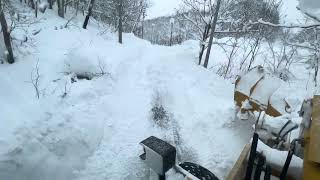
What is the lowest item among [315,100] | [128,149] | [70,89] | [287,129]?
[128,149]

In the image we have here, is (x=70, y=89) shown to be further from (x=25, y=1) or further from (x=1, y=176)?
(x=25, y=1)

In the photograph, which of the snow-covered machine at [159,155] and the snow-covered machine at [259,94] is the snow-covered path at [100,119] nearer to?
the snow-covered machine at [259,94]

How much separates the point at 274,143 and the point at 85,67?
651cm

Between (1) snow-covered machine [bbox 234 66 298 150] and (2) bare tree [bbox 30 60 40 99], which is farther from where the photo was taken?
(2) bare tree [bbox 30 60 40 99]

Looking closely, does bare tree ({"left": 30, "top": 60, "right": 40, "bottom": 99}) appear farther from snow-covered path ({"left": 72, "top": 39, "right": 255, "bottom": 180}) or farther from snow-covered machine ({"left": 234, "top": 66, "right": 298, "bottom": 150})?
snow-covered machine ({"left": 234, "top": 66, "right": 298, "bottom": 150})

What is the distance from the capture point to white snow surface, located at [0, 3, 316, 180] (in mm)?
5988

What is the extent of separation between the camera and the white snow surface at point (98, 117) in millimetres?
5988

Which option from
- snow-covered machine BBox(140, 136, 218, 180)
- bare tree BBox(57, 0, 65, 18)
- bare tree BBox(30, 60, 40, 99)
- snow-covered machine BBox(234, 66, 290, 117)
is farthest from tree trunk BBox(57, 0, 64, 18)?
snow-covered machine BBox(140, 136, 218, 180)

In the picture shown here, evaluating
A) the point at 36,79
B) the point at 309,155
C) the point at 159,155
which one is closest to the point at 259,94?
the point at 309,155

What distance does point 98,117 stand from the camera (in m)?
7.86

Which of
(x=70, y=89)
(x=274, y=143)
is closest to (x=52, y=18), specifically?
(x=70, y=89)

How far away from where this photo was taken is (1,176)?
17.0ft

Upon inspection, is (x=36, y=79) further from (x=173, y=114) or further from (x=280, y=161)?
(x=280, y=161)

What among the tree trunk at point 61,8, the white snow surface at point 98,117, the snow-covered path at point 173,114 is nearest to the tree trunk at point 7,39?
the white snow surface at point 98,117
